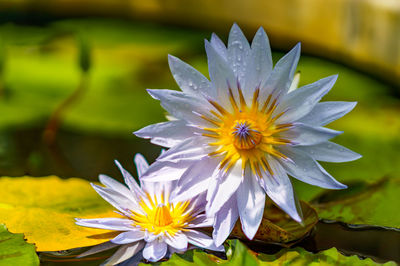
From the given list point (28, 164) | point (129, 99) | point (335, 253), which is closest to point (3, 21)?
point (129, 99)

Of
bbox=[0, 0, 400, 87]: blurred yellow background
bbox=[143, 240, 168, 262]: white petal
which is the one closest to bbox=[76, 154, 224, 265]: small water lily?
bbox=[143, 240, 168, 262]: white petal

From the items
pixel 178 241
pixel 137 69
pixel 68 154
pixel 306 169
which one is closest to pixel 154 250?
pixel 178 241

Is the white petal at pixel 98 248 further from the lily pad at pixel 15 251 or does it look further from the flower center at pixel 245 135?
the flower center at pixel 245 135

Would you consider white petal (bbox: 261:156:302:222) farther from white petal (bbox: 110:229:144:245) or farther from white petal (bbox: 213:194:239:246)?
white petal (bbox: 110:229:144:245)

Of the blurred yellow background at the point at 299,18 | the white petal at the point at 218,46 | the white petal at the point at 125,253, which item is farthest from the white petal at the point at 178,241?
the blurred yellow background at the point at 299,18

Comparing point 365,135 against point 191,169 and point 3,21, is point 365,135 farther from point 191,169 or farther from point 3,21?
point 3,21
